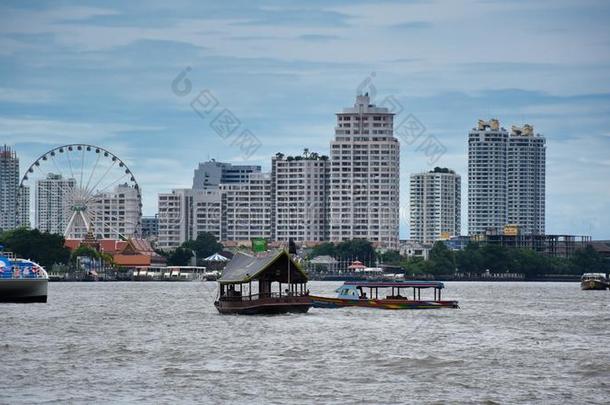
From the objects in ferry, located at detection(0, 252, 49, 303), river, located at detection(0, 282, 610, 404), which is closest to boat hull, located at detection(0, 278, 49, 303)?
ferry, located at detection(0, 252, 49, 303)

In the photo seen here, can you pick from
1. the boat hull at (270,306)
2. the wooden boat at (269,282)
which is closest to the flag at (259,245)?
the wooden boat at (269,282)

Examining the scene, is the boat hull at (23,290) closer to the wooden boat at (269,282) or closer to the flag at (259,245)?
the flag at (259,245)

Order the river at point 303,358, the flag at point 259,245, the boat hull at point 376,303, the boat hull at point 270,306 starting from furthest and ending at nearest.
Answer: the boat hull at point 376,303
the flag at point 259,245
the boat hull at point 270,306
the river at point 303,358

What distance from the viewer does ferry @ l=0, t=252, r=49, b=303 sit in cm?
11693

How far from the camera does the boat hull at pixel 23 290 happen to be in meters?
118

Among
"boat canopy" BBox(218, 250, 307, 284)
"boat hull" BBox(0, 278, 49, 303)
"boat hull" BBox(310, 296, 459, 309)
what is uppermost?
"boat canopy" BBox(218, 250, 307, 284)

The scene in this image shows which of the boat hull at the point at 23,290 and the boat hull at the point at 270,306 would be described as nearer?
the boat hull at the point at 270,306

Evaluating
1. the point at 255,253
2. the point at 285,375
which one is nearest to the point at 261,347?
the point at 285,375

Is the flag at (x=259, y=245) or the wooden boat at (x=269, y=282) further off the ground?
the flag at (x=259, y=245)

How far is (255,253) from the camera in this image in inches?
4476

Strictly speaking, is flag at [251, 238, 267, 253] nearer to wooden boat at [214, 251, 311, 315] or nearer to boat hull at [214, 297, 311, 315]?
wooden boat at [214, 251, 311, 315]

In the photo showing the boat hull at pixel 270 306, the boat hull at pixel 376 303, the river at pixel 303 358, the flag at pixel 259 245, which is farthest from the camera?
the boat hull at pixel 376 303

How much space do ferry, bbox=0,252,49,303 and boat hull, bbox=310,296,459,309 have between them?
23.3 meters

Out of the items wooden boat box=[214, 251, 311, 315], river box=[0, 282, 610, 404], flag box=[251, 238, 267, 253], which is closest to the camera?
river box=[0, 282, 610, 404]
